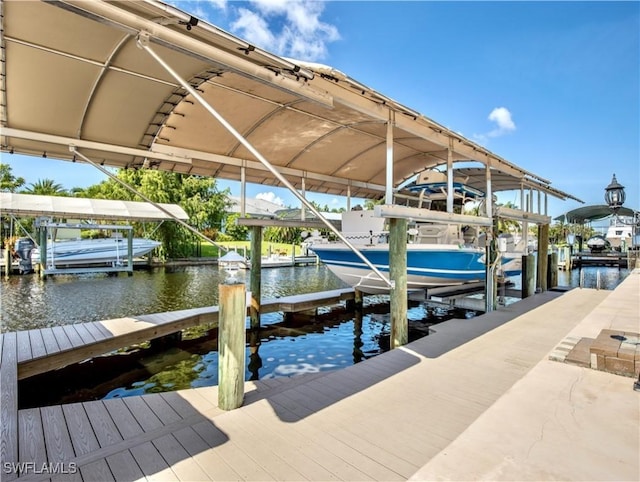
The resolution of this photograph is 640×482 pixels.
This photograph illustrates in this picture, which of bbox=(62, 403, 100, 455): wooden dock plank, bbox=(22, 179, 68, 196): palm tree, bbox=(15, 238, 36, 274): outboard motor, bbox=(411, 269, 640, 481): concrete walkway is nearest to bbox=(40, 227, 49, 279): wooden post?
bbox=(15, 238, 36, 274): outboard motor

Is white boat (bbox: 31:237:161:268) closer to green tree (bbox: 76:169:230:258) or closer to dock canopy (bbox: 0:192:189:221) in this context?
dock canopy (bbox: 0:192:189:221)

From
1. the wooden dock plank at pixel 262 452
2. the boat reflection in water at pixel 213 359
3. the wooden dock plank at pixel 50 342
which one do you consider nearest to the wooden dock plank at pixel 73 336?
the wooden dock plank at pixel 50 342

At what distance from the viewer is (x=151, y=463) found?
235 cm

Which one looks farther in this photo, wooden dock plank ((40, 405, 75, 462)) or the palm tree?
the palm tree

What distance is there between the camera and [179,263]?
24.6m

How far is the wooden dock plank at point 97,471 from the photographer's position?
221 cm

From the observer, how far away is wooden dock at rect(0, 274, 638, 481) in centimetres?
228

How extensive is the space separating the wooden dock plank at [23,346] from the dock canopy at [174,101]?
9.12 ft

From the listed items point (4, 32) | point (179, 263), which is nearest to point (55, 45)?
point (4, 32)

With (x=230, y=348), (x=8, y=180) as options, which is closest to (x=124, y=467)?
(x=230, y=348)

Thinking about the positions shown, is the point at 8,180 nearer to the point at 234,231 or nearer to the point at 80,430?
the point at 234,231

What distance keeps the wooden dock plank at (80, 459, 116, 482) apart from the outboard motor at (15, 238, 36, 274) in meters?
22.0

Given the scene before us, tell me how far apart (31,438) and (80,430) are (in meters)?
0.34

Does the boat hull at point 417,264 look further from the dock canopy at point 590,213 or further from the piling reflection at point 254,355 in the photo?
the dock canopy at point 590,213
